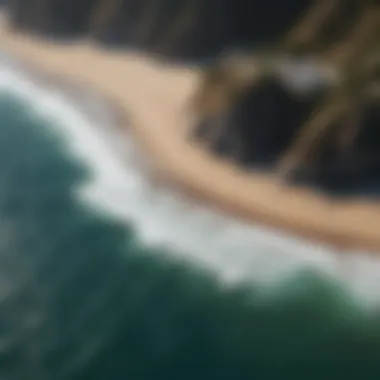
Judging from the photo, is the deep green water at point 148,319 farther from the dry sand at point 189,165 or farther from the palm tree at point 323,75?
→ the palm tree at point 323,75

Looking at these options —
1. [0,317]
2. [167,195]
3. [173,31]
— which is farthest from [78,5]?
[0,317]

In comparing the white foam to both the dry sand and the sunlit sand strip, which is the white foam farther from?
the dry sand

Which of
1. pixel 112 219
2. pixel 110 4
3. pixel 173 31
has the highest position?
pixel 110 4

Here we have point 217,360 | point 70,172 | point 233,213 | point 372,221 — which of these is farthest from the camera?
point 70,172

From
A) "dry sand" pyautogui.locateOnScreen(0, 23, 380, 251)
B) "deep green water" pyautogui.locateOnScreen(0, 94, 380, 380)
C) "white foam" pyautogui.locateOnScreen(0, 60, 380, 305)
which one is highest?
"dry sand" pyautogui.locateOnScreen(0, 23, 380, 251)

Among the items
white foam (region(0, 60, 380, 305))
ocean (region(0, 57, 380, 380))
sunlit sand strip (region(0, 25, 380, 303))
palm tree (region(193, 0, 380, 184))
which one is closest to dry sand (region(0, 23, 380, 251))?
sunlit sand strip (region(0, 25, 380, 303))

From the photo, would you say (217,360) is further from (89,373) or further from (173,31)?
(173,31)
